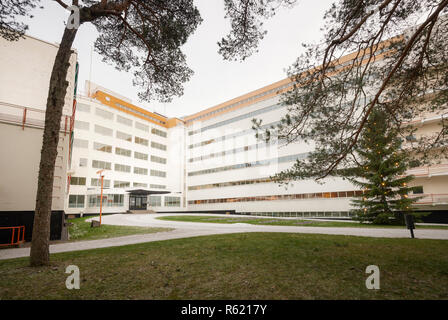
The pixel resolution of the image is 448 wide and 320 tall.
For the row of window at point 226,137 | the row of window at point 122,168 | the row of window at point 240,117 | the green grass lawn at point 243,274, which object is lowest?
the green grass lawn at point 243,274

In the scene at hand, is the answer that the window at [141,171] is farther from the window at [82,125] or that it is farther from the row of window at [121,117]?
the window at [82,125]

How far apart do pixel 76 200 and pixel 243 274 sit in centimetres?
3999

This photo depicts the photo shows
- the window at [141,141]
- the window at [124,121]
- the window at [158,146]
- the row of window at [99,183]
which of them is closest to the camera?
the row of window at [99,183]

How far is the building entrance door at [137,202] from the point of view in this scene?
44.2 metres

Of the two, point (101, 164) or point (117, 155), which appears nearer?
point (101, 164)

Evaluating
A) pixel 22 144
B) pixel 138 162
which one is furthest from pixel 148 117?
pixel 22 144

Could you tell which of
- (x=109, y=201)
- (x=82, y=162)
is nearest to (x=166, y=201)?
(x=109, y=201)

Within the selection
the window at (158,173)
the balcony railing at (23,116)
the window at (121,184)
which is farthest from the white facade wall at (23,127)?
the window at (158,173)

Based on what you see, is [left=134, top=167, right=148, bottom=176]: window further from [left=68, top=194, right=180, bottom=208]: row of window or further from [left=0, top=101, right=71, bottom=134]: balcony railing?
[left=0, top=101, right=71, bottom=134]: balcony railing

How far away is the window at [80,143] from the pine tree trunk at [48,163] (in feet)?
123

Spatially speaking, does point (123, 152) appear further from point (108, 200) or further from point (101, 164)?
point (108, 200)

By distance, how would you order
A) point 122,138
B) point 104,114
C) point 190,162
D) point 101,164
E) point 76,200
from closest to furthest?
point 76,200 < point 101,164 < point 104,114 < point 122,138 < point 190,162

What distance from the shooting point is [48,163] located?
560 cm

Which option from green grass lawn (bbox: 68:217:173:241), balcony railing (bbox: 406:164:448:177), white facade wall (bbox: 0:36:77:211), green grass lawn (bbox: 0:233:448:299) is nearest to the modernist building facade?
balcony railing (bbox: 406:164:448:177)
